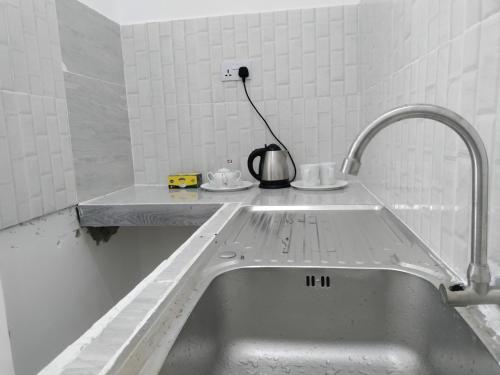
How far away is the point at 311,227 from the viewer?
0.96m

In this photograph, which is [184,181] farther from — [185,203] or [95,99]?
[95,99]

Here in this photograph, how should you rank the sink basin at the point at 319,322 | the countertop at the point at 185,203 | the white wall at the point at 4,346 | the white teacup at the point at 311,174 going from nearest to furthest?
1. the sink basin at the point at 319,322
2. the white wall at the point at 4,346
3. the countertop at the point at 185,203
4. the white teacup at the point at 311,174

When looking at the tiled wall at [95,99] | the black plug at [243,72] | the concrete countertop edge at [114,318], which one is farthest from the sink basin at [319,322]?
the black plug at [243,72]

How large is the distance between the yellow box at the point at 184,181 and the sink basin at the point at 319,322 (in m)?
0.94

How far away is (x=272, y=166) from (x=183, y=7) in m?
0.82

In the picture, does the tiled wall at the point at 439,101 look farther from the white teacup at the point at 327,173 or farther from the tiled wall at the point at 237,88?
the tiled wall at the point at 237,88

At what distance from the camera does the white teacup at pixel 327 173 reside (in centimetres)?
145

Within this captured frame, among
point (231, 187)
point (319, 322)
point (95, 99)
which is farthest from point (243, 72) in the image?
point (319, 322)

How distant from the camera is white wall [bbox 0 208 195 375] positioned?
39.6 inches

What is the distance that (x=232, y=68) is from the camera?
1.62m

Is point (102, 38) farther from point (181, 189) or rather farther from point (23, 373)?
point (23, 373)

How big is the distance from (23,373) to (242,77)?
1294mm

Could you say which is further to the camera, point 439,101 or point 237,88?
point 237,88

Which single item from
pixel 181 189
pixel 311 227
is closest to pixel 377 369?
pixel 311 227
